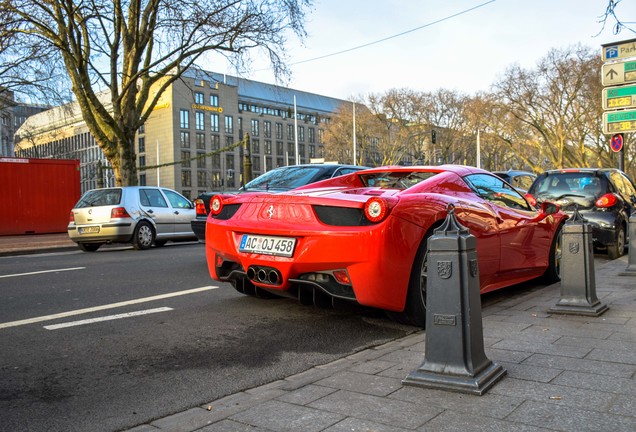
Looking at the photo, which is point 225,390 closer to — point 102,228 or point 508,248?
point 508,248

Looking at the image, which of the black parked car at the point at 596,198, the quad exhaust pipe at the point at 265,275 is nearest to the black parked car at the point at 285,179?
the quad exhaust pipe at the point at 265,275

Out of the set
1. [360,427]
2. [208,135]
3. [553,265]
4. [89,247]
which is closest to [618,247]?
[553,265]

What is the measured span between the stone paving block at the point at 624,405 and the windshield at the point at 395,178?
8.86 feet

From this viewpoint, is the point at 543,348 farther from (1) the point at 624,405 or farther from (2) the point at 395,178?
(2) the point at 395,178

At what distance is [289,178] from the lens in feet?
27.7

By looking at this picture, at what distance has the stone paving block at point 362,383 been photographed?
313 centimetres

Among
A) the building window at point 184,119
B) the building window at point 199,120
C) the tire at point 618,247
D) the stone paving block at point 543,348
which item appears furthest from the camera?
the building window at point 199,120

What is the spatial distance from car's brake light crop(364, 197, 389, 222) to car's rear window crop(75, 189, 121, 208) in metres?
9.89

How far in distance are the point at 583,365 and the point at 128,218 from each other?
11.0 metres

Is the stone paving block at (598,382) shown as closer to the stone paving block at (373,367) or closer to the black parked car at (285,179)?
the stone paving block at (373,367)

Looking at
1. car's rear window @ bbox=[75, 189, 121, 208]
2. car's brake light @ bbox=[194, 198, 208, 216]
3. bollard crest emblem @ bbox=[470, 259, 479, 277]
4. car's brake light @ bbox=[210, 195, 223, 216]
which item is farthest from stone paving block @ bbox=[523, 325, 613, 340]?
car's rear window @ bbox=[75, 189, 121, 208]

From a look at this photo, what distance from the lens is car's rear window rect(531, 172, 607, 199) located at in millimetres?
9555

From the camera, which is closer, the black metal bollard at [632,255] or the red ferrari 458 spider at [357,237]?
the red ferrari 458 spider at [357,237]

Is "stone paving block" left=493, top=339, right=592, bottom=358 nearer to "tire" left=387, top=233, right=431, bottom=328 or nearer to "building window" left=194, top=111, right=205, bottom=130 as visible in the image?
"tire" left=387, top=233, right=431, bottom=328
